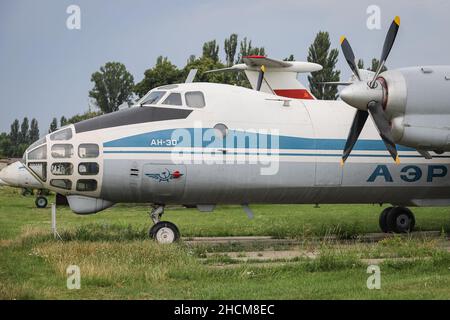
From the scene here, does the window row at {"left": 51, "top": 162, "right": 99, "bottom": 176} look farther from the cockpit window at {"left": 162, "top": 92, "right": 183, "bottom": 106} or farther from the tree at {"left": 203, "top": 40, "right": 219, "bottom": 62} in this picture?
the tree at {"left": 203, "top": 40, "right": 219, "bottom": 62}

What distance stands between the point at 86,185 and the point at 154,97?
122 inches

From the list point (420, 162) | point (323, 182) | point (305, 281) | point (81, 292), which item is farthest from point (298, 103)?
point (81, 292)

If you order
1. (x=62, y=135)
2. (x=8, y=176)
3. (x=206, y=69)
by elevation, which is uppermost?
(x=206, y=69)

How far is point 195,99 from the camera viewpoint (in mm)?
18297

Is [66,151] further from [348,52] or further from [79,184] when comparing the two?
[348,52]

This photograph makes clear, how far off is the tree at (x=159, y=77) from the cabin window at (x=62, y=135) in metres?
34.9

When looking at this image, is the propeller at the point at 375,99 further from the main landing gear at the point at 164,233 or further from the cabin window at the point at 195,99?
the main landing gear at the point at 164,233

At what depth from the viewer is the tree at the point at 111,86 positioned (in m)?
66.8

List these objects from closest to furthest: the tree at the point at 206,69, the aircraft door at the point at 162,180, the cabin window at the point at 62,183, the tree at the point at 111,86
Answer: the cabin window at the point at 62,183, the aircraft door at the point at 162,180, the tree at the point at 206,69, the tree at the point at 111,86

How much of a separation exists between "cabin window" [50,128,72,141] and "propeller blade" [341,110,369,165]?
727cm

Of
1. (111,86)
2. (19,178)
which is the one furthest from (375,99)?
(111,86)

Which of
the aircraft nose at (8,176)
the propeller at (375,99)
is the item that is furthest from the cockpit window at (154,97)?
the aircraft nose at (8,176)
